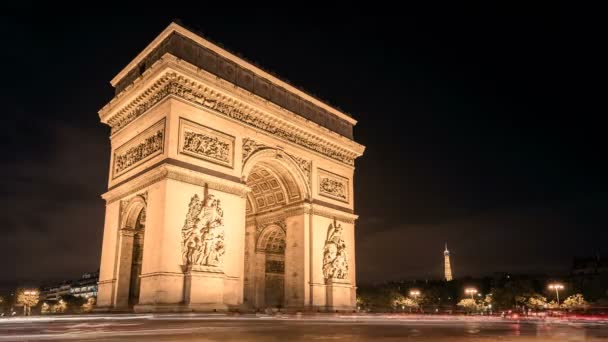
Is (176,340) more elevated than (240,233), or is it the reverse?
(240,233)

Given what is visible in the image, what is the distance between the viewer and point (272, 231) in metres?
29.0

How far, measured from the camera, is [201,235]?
68.2ft

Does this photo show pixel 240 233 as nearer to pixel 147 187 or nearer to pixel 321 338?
pixel 147 187

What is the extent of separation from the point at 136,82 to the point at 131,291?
9.69 meters

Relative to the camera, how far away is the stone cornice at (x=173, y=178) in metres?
20.6

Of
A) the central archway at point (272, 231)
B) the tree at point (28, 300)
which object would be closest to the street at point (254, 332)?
the central archway at point (272, 231)

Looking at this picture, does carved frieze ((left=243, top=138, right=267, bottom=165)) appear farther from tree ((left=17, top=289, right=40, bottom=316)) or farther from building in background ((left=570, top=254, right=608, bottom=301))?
building in background ((left=570, top=254, right=608, bottom=301))

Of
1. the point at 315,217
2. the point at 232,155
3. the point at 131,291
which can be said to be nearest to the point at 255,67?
the point at 232,155

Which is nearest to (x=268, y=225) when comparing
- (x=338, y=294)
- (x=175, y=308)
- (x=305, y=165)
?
(x=305, y=165)

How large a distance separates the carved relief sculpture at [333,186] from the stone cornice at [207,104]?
52.2 inches

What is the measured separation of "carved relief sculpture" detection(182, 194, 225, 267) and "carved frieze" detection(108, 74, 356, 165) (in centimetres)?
451

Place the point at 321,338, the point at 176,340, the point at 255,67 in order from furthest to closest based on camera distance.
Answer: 1. the point at 255,67
2. the point at 321,338
3. the point at 176,340

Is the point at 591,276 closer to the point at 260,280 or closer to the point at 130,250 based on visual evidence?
the point at 260,280

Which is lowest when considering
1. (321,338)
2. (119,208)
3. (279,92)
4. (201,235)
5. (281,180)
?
(321,338)
